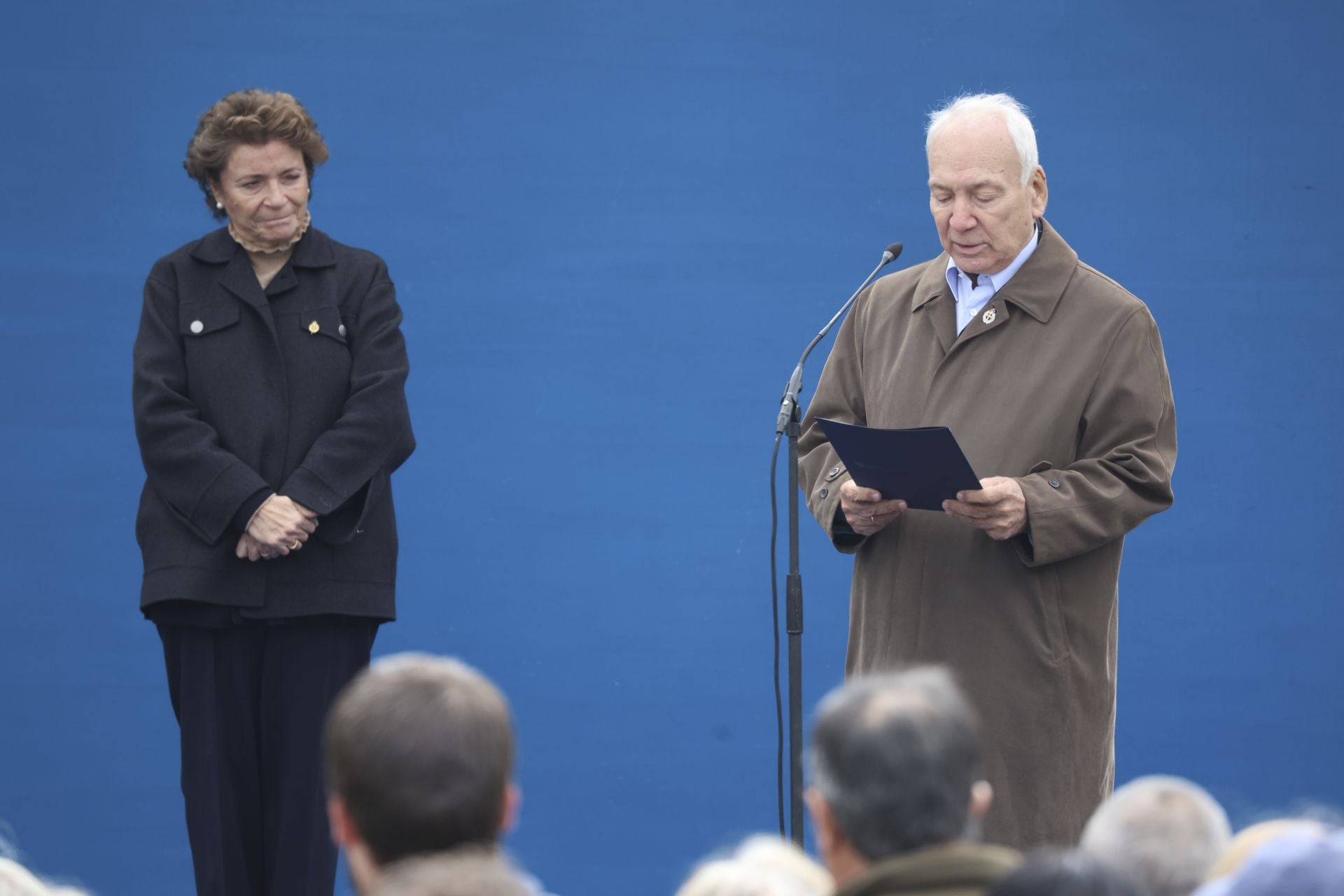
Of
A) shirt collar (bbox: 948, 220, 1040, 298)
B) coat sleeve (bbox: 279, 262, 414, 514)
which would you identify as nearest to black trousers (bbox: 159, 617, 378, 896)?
coat sleeve (bbox: 279, 262, 414, 514)

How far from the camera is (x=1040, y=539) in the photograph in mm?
2900

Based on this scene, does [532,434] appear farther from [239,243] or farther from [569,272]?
[239,243]

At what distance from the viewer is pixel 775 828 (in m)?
4.75

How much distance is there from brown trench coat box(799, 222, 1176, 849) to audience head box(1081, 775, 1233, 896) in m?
1.03

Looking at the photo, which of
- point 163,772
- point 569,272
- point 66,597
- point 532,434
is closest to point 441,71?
point 569,272

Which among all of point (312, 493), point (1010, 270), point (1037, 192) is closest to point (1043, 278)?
point (1010, 270)

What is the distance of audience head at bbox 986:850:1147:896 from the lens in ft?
4.74

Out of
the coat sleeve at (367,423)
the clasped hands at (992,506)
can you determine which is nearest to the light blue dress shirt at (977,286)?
the clasped hands at (992,506)

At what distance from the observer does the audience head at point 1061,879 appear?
1.45 meters

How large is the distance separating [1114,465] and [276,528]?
151cm

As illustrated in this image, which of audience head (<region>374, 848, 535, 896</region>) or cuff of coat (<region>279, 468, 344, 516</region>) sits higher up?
cuff of coat (<region>279, 468, 344, 516</region>)

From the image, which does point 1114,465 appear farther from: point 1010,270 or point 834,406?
point 834,406

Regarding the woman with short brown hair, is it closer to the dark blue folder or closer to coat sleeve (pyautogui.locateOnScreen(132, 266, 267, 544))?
coat sleeve (pyautogui.locateOnScreen(132, 266, 267, 544))

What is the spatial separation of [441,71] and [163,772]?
1.98 metres
